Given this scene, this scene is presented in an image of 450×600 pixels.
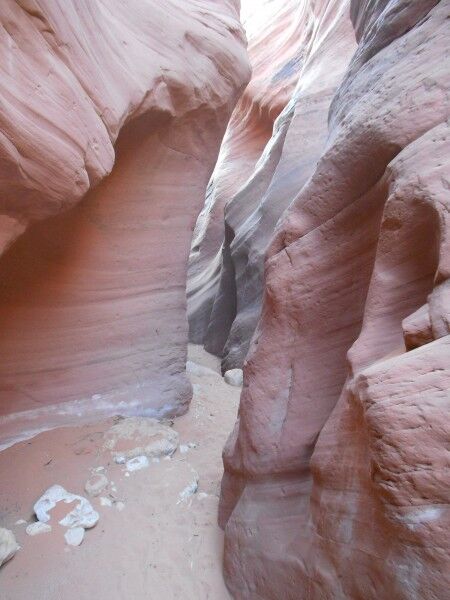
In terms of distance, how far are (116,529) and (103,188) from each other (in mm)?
2913

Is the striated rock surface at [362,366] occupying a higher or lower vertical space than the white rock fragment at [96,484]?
higher

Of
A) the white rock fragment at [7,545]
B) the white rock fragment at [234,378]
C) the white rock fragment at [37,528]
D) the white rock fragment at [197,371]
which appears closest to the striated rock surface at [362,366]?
the white rock fragment at [37,528]

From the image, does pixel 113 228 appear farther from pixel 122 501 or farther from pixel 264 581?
pixel 264 581

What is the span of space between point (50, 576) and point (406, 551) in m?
1.99

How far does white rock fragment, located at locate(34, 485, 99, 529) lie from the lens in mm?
2803

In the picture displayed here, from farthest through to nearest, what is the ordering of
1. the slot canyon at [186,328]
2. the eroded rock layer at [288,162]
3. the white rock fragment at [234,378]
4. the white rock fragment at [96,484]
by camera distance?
the eroded rock layer at [288,162] → the white rock fragment at [234,378] → the white rock fragment at [96,484] → the slot canyon at [186,328]

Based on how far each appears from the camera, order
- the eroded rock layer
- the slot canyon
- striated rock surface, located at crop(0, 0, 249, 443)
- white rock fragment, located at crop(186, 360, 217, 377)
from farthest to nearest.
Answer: the eroded rock layer, white rock fragment, located at crop(186, 360, 217, 377), striated rock surface, located at crop(0, 0, 249, 443), the slot canyon

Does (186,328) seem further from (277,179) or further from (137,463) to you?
(277,179)

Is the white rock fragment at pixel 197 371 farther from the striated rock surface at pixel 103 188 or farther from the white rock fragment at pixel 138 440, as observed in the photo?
the white rock fragment at pixel 138 440

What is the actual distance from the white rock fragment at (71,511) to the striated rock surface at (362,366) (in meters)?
0.89

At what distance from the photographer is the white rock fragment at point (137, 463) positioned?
11.4 ft

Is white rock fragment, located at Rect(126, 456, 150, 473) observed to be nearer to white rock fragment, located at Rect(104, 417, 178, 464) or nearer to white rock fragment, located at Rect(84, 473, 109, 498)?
white rock fragment, located at Rect(104, 417, 178, 464)

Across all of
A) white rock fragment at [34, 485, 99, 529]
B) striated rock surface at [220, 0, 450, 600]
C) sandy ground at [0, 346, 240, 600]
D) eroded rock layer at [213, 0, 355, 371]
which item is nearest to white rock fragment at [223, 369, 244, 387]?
eroded rock layer at [213, 0, 355, 371]

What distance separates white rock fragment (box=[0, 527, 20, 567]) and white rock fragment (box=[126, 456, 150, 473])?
1.03 meters
